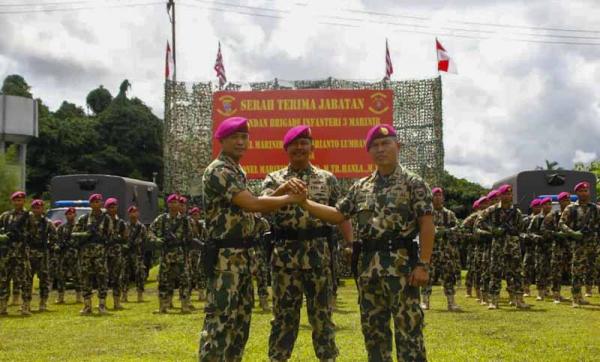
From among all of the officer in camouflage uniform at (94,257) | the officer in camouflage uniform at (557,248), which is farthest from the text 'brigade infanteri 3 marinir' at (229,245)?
the officer in camouflage uniform at (557,248)

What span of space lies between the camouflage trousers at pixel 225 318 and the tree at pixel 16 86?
200ft

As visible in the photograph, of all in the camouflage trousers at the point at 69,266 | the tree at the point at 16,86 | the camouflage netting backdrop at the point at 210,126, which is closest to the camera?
the camouflage trousers at the point at 69,266

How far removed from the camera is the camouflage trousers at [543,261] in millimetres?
14609

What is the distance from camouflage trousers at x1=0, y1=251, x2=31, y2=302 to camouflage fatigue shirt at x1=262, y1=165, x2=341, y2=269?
26.9ft

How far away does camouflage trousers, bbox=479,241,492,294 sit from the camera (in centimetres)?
1284

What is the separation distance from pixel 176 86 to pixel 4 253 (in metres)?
9.07

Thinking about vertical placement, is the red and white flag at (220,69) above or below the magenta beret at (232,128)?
above

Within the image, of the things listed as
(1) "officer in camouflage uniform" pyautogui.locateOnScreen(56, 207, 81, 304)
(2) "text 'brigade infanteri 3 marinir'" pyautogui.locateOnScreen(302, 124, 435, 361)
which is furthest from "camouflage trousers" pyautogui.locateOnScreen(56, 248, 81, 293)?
(2) "text 'brigade infanteri 3 marinir'" pyautogui.locateOnScreen(302, 124, 435, 361)

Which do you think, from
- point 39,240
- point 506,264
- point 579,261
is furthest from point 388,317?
point 39,240

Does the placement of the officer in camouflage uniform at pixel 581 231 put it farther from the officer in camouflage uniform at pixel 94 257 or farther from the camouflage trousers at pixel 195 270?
the officer in camouflage uniform at pixel 94 257

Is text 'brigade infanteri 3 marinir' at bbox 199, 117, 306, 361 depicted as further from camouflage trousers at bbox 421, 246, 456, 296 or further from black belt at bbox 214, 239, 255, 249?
camouflage trousers at bbox 421, 246, 456, 296

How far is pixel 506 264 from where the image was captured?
39.7 ft

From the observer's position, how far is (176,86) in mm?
20516

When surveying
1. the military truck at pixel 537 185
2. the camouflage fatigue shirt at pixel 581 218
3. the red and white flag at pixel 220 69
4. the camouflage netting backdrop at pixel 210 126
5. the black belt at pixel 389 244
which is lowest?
the black belt at pixel 389 244
